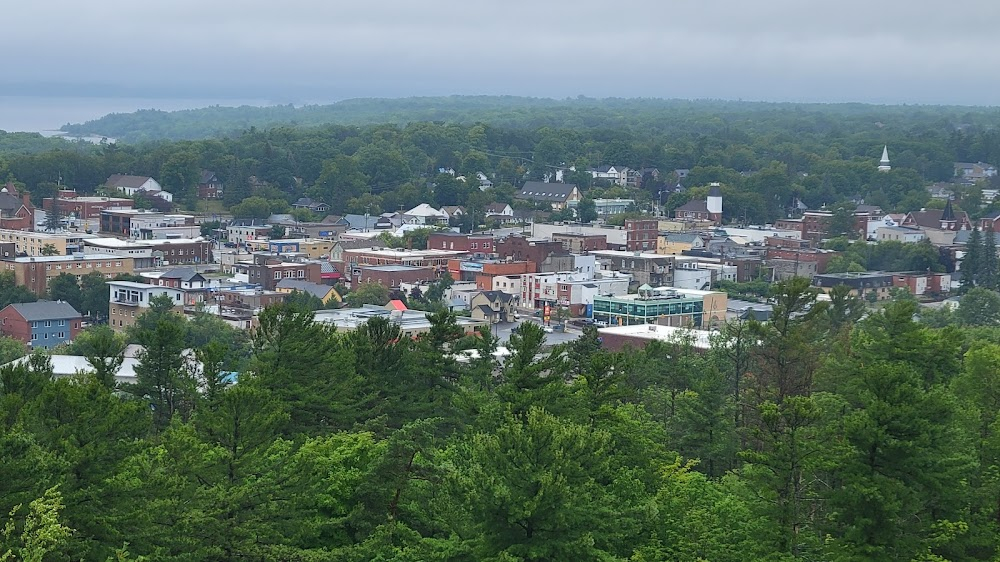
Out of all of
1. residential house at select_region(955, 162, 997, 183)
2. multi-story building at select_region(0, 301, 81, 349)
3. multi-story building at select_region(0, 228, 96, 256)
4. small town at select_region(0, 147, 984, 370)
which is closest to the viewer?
multi-story building at select_region(0, 301, 81, 349)

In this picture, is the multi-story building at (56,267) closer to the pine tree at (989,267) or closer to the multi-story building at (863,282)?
the multi-story building at (863,282)

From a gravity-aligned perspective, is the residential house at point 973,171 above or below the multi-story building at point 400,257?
above

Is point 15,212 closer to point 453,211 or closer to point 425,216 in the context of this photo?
point 425,216

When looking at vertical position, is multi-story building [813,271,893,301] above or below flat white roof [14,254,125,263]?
below

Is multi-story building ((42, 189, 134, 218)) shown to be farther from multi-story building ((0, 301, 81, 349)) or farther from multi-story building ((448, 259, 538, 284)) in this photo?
A: multi-story building ((0, 301, 81, 349))

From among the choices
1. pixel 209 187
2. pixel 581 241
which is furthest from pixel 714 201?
pixel 209 187

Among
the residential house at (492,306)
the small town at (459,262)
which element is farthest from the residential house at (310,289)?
the residential house at (492,306)

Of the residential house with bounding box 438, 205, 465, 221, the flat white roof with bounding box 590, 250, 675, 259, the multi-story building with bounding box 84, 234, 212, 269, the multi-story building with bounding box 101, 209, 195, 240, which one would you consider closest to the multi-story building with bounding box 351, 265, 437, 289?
the flat white roof with bounding box 590, 250, 675, 259
